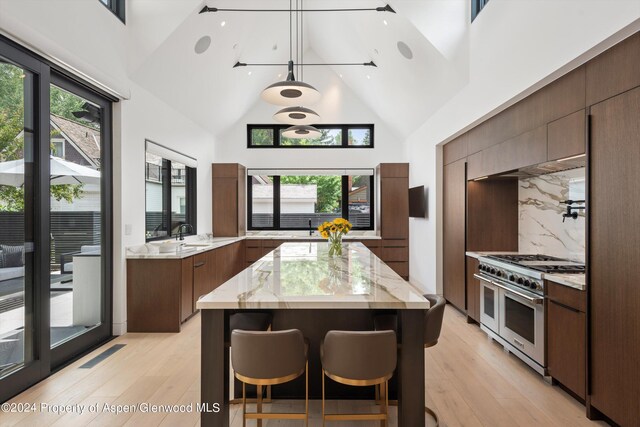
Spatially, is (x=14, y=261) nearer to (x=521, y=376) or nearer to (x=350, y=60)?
(x=521, y=376)

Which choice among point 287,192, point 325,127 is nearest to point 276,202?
point 287,192

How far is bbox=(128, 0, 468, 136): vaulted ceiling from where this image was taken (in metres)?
3.88

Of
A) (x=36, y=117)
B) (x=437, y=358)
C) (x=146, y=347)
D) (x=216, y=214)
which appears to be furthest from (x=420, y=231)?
Answer: (x=36, y=117)

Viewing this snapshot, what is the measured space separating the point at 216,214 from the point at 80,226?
11.9 ft

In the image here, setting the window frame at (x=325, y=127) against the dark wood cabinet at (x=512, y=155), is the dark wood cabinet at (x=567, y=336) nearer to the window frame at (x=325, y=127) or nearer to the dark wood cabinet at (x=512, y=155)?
the dark wood cabinet at (x=512, y=155)

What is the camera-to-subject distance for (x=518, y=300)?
9.76 feet

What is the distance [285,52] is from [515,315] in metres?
5.71

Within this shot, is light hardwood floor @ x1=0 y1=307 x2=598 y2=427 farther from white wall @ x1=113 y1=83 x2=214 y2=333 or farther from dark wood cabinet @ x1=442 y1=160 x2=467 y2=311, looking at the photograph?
dark wood cabinet @ x1=442 y1=160 x2=467 y2=311

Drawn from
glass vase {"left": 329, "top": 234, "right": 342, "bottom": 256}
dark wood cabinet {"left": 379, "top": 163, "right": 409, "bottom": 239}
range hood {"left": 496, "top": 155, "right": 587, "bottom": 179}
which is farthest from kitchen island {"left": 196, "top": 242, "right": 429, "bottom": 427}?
dark wood cabinet {"left": 379, "top": 163, "right": 409, "bottom": 239}

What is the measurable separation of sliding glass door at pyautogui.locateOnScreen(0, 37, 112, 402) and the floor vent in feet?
0.63

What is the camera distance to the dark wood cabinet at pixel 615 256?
1926 millimetres

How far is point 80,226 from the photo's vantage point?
3.26 meters

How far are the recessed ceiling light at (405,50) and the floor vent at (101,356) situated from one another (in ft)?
15.4

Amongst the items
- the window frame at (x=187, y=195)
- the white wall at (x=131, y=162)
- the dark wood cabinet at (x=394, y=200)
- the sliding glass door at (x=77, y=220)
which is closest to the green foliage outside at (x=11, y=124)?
the sliding glass door at (x=77, y=220)
